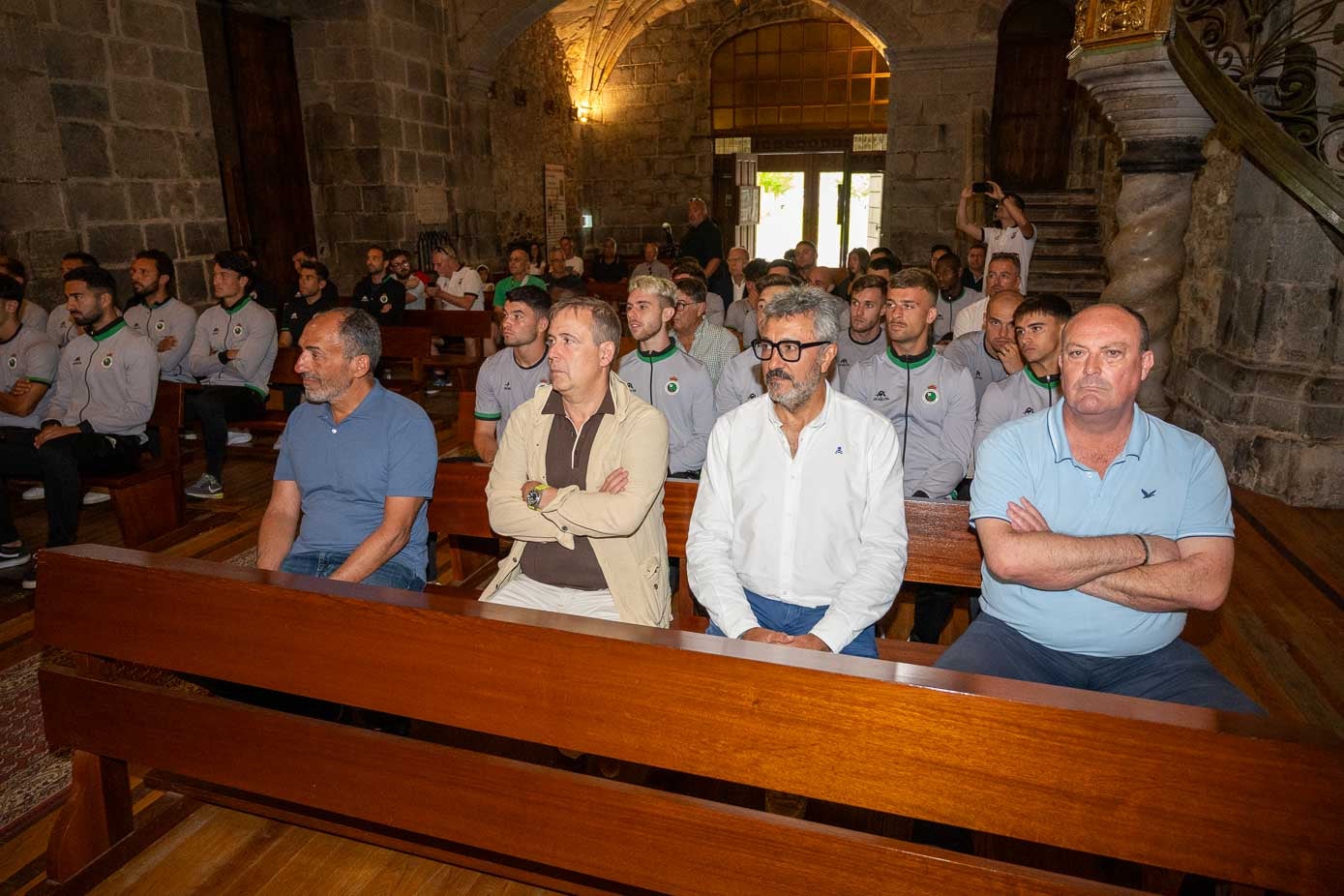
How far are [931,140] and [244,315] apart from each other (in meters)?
7.82

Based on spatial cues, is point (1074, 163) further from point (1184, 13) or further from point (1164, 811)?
point (1164, 811)

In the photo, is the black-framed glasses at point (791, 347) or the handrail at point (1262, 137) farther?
the handrail at point (1262, 137)

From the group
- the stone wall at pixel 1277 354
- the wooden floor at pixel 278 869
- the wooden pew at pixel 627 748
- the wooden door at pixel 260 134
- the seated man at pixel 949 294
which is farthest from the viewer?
the wooden door at pixel 260 134

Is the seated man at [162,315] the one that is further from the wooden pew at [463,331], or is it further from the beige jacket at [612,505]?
the beige jacket at [612,505]

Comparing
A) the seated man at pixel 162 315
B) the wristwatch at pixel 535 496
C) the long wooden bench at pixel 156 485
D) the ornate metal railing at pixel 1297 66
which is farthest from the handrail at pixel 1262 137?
the seated man at pixel 162 315

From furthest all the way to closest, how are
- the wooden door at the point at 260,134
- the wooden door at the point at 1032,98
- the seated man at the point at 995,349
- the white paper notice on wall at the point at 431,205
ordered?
1. the wooden door at the point at 1032,98
2. the white paper notice on wall at the point at 431,205
3. the wooden door at the point at 260,134
4. the seated man at the point at 995,349

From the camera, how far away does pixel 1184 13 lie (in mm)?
4691

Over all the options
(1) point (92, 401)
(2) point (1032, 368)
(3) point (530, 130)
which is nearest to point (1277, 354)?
(2) point (1032, 368)

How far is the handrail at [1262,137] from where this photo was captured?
429 centimetres

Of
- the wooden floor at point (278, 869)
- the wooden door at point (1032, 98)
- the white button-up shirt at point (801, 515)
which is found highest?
the wooden door at point (1032, 98)

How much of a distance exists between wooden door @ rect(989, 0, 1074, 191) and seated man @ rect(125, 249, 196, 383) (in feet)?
32.5

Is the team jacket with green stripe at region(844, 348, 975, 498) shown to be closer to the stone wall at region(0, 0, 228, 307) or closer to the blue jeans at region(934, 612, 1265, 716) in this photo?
the blue jeans at region(934, 612, 1265, 716)

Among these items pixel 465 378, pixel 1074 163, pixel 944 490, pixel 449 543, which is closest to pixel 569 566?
pixel 449 543

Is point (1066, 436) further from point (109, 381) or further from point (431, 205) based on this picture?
point (431, 205)
